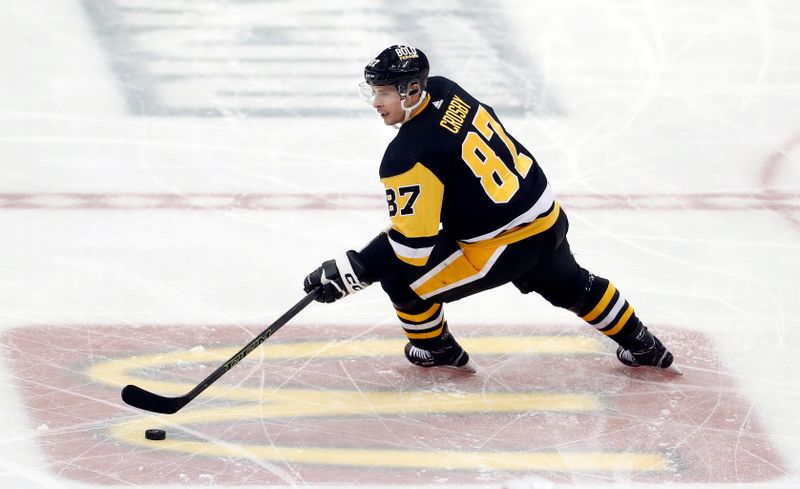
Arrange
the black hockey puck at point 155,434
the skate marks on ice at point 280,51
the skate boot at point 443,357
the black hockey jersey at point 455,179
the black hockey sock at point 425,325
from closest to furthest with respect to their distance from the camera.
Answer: the black hockey jersey at point 455,179 < the black hockey puck at point 155,434 < the black hockey sock at point 425,325 < the skate boot at point 443,357 < the skate marks on ice at point 280,51

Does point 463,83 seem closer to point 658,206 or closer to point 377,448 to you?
point 658,206

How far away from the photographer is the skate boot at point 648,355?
390 cm

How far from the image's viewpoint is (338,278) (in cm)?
358

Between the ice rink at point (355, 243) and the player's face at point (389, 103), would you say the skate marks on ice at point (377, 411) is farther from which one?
the player's face at point (389, 103)

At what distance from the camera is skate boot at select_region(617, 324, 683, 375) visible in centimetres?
390

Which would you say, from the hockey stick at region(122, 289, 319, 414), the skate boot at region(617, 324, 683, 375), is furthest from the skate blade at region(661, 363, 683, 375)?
the hockey stick at region(122, 289, 319, 414)

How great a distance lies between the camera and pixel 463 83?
6.01 meters

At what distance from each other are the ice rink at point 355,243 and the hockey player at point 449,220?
344 millimetres

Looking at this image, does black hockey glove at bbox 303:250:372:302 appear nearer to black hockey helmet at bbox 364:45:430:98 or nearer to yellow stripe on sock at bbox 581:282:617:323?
black hockey helmet at bbox 364:45:430:98

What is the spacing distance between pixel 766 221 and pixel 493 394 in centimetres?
171

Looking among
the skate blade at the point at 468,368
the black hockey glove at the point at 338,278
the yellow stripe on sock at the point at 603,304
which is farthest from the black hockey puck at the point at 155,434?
the yellow stripe on sock at the point at 603,304

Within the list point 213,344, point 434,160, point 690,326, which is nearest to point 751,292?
point 690,326

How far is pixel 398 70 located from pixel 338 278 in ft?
2.12

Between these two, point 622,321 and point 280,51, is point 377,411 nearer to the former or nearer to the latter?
point 622,321
